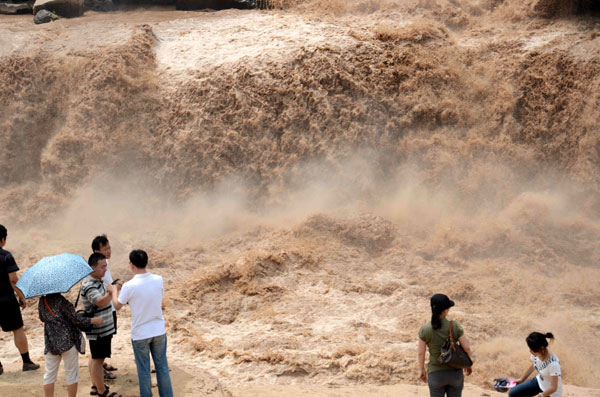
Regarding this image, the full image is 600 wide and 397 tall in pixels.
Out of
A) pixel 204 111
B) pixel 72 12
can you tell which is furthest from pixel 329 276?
pixel 72 12

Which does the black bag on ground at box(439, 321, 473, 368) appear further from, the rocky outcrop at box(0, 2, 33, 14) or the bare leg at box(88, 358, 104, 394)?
the rocky outcrop at box(0, 2, 33, 14)

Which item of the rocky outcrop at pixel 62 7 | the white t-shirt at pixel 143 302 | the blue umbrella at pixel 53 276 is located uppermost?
the rocky outcrop at pixel 62 7

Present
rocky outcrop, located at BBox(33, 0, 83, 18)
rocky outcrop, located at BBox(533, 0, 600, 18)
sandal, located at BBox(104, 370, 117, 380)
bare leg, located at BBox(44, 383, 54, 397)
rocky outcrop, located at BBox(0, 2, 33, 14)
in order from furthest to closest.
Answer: rocky outcrop, located at BBox(0, 2, 33, 14) → rocky outcrop, located at BBox(33, 0, 83, 18) → rocky outcrop, located at BBox(533, 0, 600, 18) → sandal, located at BBox(104, 370, 117, 380) → bare leg, located at BBox(44, 383, 54, 397)

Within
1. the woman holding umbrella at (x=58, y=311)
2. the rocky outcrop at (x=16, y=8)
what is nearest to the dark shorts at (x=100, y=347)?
the woman holding umbrella at (x=58, y=311)

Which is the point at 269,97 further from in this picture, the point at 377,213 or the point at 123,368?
the point at 123,368

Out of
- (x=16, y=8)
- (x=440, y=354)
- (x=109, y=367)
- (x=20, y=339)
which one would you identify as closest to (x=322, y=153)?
(x=109, y=367)

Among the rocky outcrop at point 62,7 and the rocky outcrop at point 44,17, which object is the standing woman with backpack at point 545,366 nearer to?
the rocky outcrop at point 44,17

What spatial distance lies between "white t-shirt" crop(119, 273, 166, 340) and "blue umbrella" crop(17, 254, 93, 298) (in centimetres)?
42

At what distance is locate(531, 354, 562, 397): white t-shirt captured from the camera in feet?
16.1

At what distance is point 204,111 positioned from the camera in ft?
40.9

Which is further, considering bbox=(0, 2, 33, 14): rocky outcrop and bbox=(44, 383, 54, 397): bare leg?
bbox=(0, 2, 33, 14): rocky outcrop

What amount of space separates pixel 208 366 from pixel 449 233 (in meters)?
5.11

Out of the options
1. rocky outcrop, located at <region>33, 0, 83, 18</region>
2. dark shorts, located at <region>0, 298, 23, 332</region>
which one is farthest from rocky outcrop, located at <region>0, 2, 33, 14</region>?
dark shorts, located at <region>0, 298, 23, 332</region>

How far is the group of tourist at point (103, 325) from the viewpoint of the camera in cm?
506
